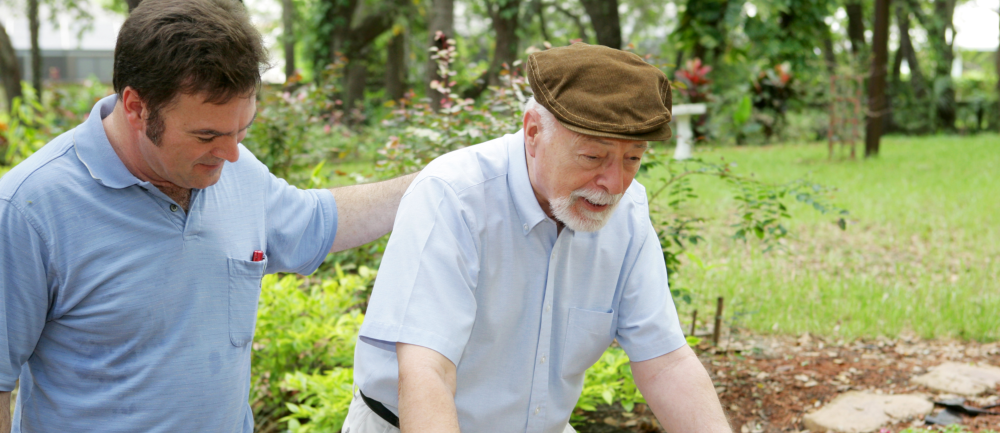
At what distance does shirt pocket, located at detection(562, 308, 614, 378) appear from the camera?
196 centimetres

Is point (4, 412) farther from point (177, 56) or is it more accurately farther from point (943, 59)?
point (943, 59)

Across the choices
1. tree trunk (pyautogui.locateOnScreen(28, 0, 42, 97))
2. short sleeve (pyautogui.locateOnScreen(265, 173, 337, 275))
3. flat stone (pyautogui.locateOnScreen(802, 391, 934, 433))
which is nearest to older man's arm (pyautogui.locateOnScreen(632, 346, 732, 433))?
short sleeve (pyautogui.locateOnScreen(265, 173, 337, 275))

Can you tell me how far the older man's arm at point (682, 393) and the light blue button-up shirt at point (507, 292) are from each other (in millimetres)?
40

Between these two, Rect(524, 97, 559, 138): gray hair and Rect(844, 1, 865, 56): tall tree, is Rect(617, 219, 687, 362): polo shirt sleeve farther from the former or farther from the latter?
Rect(844, 1, 865, 56): tall tree

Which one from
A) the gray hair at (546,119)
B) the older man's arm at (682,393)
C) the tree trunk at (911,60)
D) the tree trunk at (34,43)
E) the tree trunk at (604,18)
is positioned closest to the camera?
the gray hair at (546,119)

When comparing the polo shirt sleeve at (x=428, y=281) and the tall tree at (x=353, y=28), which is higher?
the tall tree at (x=353, y=28)

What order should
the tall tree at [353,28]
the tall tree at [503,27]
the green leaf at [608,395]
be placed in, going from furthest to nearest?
the tall tree at [353,28] → the tall tree at [503,27] → the green leaf at [608,395]

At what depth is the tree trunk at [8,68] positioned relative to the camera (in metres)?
13.6

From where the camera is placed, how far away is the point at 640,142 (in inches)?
68.6

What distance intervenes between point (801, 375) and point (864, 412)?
0.58 m

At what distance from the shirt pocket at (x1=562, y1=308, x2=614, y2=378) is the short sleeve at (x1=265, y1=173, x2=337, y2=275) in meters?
0.76

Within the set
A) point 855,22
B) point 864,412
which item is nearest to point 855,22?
point 855,22

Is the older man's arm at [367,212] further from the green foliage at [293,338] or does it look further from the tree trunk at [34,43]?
the tree trunk at [34,43]

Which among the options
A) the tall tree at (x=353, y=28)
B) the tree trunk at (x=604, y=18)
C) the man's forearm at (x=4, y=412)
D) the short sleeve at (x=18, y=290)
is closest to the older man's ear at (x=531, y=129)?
the short sleeve at (x=18, y=290)
